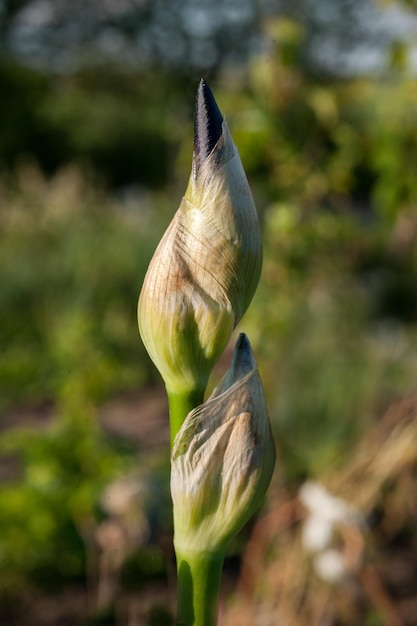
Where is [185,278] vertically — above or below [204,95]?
below

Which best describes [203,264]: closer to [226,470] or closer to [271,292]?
[226,470]

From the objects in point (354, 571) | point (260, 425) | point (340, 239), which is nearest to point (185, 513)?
point (260, 425)

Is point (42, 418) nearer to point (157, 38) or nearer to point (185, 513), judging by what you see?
point (185, 513)

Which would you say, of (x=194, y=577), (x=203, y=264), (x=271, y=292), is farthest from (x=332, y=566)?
(x=271, y=292)

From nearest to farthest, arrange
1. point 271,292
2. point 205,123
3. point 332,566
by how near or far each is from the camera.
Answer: point 205,123
point 332,566
point 271,292

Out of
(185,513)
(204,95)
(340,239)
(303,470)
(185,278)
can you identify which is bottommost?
(303,470)
